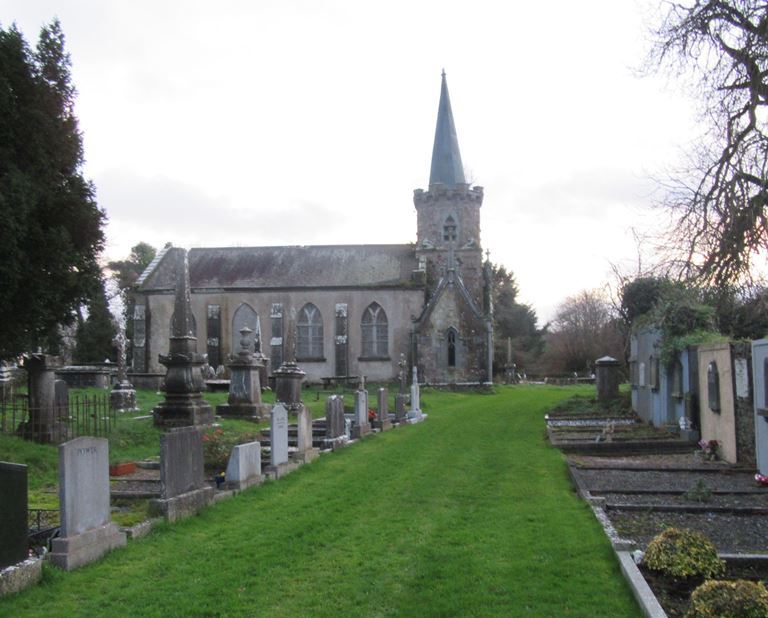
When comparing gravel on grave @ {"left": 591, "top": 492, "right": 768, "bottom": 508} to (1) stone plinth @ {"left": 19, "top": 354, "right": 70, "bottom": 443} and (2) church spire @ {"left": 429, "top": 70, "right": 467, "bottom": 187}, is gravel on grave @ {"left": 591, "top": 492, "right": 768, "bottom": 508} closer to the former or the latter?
(1) stone plinth @ {"left": 19, "top": 354, "right": 70, "bottom": 443}

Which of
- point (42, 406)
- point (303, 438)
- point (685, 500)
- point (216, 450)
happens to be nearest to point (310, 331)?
point (42, 406)

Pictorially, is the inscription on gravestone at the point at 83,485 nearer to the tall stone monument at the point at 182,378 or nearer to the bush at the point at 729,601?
the bush at the point at 729,601

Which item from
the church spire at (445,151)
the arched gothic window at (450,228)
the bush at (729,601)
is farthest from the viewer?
the church spire at (445,151)

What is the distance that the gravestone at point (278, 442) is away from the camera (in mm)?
12688

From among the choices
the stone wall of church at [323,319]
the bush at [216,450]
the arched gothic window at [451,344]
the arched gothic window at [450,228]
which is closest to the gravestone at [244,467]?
the bush at [216,450]

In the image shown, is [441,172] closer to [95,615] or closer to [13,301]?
[13,301]

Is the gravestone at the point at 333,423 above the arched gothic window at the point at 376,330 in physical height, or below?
below

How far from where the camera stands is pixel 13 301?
12398 mm

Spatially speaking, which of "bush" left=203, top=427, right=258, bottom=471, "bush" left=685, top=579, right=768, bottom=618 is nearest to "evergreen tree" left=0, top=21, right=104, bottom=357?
"bush" left=203, top=427, right=258, bottom=471

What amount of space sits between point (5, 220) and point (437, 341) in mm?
33325

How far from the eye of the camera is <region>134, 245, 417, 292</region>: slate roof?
45500mm

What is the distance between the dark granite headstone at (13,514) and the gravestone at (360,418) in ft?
40.7

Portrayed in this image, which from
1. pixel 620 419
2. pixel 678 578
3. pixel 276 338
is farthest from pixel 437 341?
pixel 678 578

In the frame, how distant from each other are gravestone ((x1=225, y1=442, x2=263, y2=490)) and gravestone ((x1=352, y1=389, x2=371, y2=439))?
7.07 m
